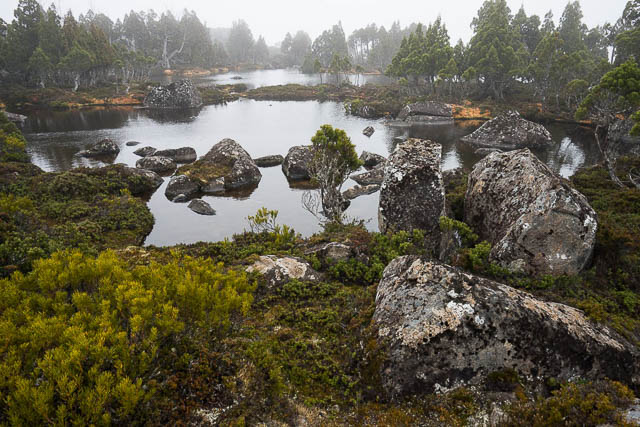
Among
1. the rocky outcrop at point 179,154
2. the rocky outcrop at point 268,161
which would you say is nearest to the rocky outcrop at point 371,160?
the rocky outcrop at point 268,161

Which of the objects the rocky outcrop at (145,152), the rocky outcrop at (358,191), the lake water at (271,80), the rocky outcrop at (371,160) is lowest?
the rocky outcrop at (358,191)

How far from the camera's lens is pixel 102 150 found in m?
40.1

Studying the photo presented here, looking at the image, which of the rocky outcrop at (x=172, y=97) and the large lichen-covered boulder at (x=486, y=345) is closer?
the large lichen-covered boulder at (x=486, y=345)

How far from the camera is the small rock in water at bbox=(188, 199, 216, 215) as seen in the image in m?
26.4

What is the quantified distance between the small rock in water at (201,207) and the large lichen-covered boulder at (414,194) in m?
13.8

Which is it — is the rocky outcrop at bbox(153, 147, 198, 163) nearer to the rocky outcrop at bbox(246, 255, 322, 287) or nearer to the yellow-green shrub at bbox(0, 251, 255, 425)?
the rocky outcrop at bbox(246, 255, 322, 287)

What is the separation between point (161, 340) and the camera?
678 cm

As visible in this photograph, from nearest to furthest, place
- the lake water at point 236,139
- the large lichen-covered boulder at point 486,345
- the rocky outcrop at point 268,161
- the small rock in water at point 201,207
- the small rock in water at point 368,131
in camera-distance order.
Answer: the large lichen-covered boulder at point 486,345
the lake water at point 236,139
the small rock in water at point 201,207
the rocky outcrop at point 268,161
the small rock in water at point 368,131

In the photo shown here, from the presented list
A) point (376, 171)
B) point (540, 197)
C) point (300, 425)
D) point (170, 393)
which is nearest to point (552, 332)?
point (300, 425)

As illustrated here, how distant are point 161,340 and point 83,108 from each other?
78.3 m

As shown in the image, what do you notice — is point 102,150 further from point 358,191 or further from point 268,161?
point 358,191

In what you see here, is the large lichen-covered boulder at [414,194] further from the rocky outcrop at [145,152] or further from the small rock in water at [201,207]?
the rocky outcrop at [145,152]

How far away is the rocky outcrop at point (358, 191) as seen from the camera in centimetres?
2977

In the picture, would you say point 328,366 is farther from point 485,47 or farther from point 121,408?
point 485,47
